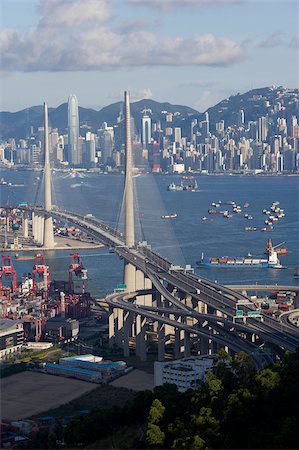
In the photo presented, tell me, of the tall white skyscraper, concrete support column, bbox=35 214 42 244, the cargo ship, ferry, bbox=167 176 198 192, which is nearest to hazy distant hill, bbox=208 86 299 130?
the tall white skyscraper

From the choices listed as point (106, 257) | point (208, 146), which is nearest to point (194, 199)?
point (106, 257)

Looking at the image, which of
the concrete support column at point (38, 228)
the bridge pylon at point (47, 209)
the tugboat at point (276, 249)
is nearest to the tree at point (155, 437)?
the tugboat at point (276, 249)

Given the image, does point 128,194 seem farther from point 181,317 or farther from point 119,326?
point 181,317

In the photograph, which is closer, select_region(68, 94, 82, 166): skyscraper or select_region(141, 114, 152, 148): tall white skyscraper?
select_region(68, 94, 82, 166): skyscraper

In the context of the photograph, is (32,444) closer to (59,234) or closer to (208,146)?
(59,234)

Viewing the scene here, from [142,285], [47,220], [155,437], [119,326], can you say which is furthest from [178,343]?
[47,220]

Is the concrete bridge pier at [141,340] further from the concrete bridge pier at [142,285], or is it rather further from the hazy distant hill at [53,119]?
the hazy distant hill at [53,119]

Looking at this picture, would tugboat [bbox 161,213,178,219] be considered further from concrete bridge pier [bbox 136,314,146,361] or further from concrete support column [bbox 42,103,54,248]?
concrete bridge pier [bbox 136,314,146,361]
